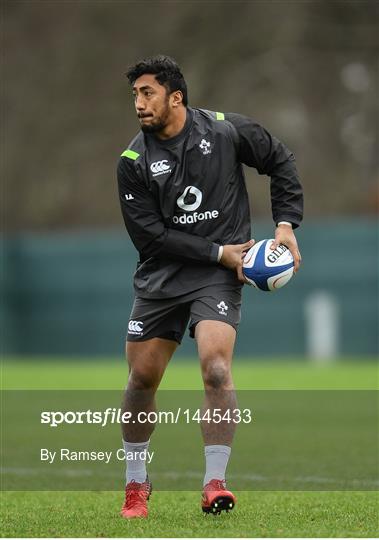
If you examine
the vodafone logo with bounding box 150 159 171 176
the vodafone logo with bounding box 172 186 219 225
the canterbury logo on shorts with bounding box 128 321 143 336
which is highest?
the vodafone logo with bounding box 150 159 171 176

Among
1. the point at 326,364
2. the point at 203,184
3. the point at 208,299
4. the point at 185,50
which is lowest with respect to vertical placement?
the point at 326,364

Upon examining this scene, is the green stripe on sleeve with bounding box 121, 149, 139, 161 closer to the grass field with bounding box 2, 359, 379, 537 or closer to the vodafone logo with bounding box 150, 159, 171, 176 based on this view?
the vodafone logo with bounding box 150, 159, 171, 176

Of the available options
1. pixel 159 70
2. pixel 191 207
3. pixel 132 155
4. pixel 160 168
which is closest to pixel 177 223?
pixel 191 207

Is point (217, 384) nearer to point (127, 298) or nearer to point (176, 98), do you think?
point (176, 98)

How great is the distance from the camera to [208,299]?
6676 mm

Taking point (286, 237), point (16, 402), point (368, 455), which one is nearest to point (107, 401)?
point (16, 402)

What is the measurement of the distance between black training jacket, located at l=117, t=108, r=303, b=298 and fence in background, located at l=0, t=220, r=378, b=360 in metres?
14.7

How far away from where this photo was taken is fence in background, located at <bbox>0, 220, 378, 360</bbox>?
21.6m

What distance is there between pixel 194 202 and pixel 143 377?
2.98 ft

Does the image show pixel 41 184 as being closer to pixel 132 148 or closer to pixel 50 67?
pixel 50 67

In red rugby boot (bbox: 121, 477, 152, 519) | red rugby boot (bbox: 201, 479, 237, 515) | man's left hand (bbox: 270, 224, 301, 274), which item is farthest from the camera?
man's left hand (bbox: 270, 224, 301, 274)

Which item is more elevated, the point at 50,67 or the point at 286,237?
the point at 50,67

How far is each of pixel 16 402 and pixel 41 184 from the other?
58.3 feet

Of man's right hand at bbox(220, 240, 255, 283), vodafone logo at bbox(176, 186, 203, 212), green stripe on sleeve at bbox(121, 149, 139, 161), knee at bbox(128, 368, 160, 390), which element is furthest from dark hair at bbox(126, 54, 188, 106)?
knee at bbox(128, 368, 160, 390)
